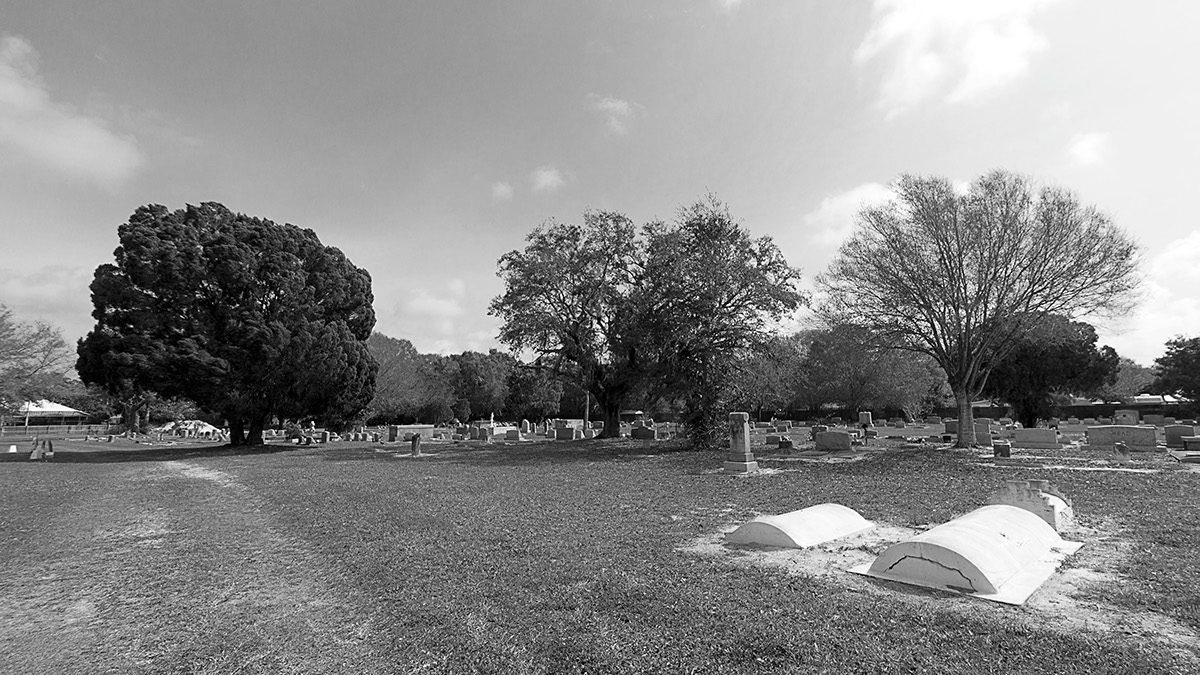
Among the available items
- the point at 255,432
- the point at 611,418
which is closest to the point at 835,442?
the point at 611,418

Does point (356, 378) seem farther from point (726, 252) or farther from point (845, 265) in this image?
point (845, 265)

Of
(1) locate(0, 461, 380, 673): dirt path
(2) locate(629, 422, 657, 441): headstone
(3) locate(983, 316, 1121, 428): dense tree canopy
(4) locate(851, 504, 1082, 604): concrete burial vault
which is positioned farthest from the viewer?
(3) locate(983, 316, 1121, 428): dense tree canopy

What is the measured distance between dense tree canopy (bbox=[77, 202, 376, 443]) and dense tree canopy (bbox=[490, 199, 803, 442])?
777 centimetres

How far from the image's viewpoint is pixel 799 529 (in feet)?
23.5

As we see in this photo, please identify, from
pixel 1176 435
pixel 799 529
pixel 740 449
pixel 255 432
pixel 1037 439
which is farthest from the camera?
pixel 255 432

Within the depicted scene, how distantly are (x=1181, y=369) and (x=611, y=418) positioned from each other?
45.7 meters

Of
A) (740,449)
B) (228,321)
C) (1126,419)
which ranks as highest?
(228,321)

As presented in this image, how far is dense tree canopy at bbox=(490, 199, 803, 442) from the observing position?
23719 mm

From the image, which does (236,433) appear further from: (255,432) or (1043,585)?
(1043,585)

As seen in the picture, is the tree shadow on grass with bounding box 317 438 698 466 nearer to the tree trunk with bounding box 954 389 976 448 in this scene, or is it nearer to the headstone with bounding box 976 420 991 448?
the tree trunk with bounding box 954 389 976 448

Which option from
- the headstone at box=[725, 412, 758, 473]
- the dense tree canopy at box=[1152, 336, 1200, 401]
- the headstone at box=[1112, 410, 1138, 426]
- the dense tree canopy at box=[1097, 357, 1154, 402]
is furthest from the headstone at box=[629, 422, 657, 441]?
the dense tree canopy at box=[1097, 357, 1154, 402]

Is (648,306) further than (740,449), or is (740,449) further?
(648,306)

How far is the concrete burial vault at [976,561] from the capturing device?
516 cm

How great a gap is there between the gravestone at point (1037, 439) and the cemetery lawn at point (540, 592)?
12142mm
